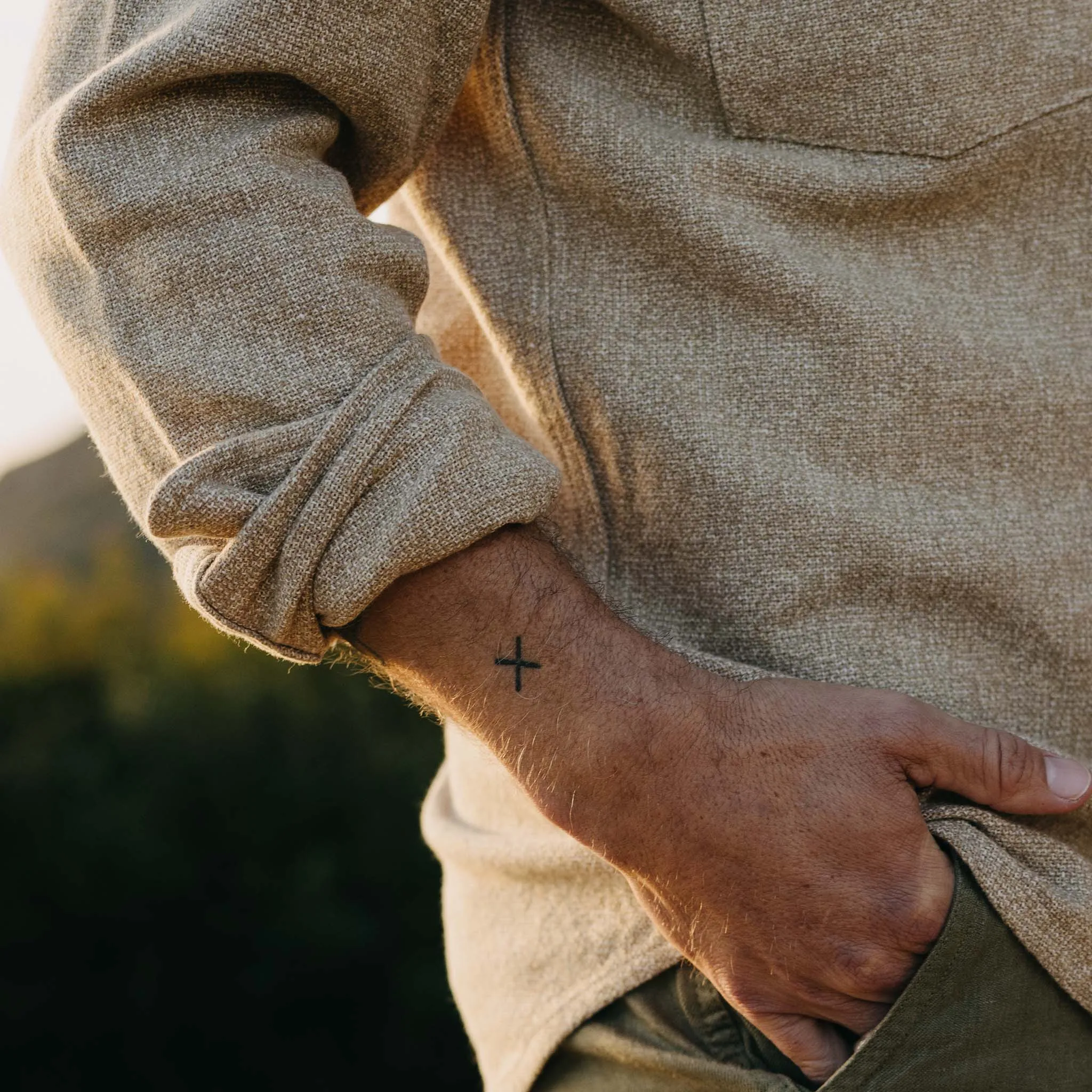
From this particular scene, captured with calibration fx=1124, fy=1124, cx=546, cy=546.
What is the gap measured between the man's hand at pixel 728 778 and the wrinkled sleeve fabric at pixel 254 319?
10 cm

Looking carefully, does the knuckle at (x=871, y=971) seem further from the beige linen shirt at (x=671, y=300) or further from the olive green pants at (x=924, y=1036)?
the beige linen shirt at (x=671, y=300)

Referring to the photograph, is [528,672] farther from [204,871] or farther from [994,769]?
[204,871]

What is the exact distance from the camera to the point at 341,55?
1.32 meters

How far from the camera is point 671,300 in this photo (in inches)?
57.2

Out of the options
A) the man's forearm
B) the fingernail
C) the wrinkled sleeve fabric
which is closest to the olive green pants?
the fingernail

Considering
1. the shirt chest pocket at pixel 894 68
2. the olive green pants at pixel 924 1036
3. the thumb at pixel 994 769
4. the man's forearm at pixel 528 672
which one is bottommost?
the olive green pants at pixel 924 1036

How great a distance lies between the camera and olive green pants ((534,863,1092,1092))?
1266 millimetres

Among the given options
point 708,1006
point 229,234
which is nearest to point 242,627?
point 229,234

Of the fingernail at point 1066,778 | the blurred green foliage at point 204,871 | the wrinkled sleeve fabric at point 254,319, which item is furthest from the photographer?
the blurred green foliage at point 204,871

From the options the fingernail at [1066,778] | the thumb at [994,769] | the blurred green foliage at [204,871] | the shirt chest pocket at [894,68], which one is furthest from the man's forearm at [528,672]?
the blurred green foliage at [204,871]

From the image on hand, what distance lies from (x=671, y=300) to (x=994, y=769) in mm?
699

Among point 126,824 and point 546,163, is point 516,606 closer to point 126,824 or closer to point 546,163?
point 546,163

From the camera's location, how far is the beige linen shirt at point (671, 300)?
1287 mm

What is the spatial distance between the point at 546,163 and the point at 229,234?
0.43 metres
